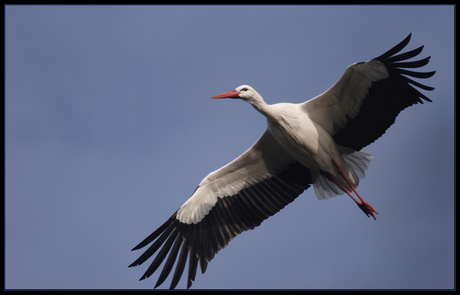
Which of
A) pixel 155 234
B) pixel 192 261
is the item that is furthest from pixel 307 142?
pixel 155 234

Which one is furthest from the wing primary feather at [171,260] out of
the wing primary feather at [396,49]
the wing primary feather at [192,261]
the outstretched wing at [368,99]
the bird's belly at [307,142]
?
the wing primary feather at [396,49]

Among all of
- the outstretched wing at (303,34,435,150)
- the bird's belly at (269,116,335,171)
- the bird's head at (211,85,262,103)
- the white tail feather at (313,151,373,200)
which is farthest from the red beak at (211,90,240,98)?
the white tail feather at (313,151,373,200)

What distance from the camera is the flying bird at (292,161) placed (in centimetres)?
724

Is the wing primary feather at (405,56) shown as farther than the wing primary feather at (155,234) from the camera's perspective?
No

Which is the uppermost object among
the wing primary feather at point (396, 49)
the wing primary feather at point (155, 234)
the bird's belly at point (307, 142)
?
the wing primary feather at point (396, 49)

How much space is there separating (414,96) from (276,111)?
200 centimetres

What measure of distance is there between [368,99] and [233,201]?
2.77m

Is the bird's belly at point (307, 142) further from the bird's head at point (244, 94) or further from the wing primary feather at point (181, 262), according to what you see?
the wing primary feather at point (181, 262)

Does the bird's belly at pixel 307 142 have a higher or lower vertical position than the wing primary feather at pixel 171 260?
higher

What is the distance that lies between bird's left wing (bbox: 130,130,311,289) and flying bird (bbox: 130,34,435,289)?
0.02m

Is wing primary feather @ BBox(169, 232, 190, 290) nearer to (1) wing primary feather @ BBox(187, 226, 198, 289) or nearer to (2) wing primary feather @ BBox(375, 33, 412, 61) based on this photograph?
(1) wing primary feather @ BBox(187, 226, 198, 289)

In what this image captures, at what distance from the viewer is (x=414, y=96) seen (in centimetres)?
712

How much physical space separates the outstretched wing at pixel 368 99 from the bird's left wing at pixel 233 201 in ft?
3.04

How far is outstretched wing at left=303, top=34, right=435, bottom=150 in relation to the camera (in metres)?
7.02
